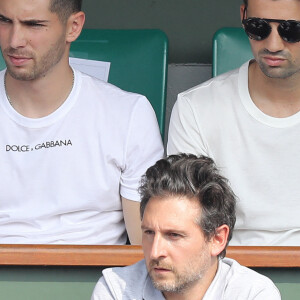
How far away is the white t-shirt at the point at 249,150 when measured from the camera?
325cm

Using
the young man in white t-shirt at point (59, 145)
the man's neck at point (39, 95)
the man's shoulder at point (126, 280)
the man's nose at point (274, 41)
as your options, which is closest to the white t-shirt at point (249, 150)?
the young man in white t-shirt at point (59, 145)

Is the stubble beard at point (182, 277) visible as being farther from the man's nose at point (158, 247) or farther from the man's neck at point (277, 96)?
the man's neck at point (277, 96)

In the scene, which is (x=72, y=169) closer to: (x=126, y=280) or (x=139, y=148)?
(x=139, y=148)

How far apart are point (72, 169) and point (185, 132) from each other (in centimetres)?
38

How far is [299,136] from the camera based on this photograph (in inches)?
131

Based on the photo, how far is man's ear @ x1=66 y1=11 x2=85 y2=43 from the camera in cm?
338

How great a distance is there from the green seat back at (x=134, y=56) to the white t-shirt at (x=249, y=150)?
0.44 m

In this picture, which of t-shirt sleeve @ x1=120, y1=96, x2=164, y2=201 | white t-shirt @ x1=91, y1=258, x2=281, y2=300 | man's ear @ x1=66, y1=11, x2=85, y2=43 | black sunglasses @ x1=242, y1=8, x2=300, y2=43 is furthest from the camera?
man's ear @ x1=66, y1=11, x2=85, y2=43

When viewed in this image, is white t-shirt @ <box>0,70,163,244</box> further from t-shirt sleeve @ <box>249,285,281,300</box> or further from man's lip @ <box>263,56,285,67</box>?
t-shirt sleeve @ <box>249,285,281,300</box>

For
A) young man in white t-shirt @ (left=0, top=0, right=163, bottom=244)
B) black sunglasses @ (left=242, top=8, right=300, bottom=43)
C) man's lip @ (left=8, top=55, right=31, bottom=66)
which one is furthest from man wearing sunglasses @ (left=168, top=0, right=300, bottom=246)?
man's lip @ (left=8, top=55, right=31, bottom=66)

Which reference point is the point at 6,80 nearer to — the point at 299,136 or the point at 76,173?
the point at 76,173

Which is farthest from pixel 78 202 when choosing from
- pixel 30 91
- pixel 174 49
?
pixel 174 49

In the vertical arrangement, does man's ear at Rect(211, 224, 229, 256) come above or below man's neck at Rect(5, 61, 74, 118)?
below

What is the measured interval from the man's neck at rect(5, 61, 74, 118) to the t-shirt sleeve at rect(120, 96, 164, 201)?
9.8 inches
